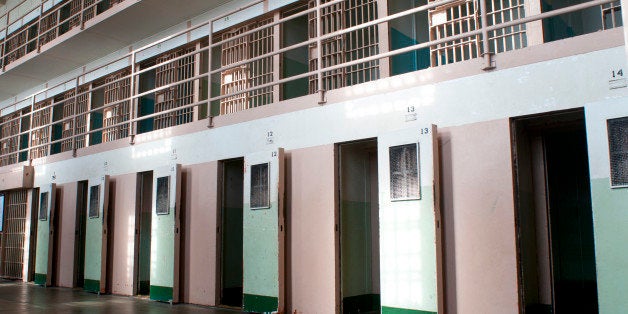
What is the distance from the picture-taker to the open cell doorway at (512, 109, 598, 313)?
563cm

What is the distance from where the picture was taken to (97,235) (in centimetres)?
912

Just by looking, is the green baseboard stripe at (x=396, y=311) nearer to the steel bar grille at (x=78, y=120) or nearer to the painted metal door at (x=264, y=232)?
the painted metal door at (x=264, y=232)

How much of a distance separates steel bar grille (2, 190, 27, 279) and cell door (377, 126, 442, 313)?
9.35 meters

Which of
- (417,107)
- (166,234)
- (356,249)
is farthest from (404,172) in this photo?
(166,234)

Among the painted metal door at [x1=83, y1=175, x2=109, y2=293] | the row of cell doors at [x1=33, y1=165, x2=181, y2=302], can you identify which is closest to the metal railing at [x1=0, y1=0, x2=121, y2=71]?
the row of cell doors at [x1=33, y1=165, x2=181, y2=302]

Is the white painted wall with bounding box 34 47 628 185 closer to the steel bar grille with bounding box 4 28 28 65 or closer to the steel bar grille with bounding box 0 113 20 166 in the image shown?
the steel bar grille with bounding box 4 28 28 65

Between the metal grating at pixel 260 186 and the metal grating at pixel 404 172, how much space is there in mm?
1732

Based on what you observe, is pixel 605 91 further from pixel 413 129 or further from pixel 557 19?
pixel 557 19

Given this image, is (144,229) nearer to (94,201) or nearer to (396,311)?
(94,201)

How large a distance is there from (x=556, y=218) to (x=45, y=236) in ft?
29.4

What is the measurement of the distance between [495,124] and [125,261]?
6295mm

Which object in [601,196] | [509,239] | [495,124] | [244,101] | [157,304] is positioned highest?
[244,101]

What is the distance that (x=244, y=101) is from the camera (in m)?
9.77

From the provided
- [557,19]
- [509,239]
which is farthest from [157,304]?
[557,19]
